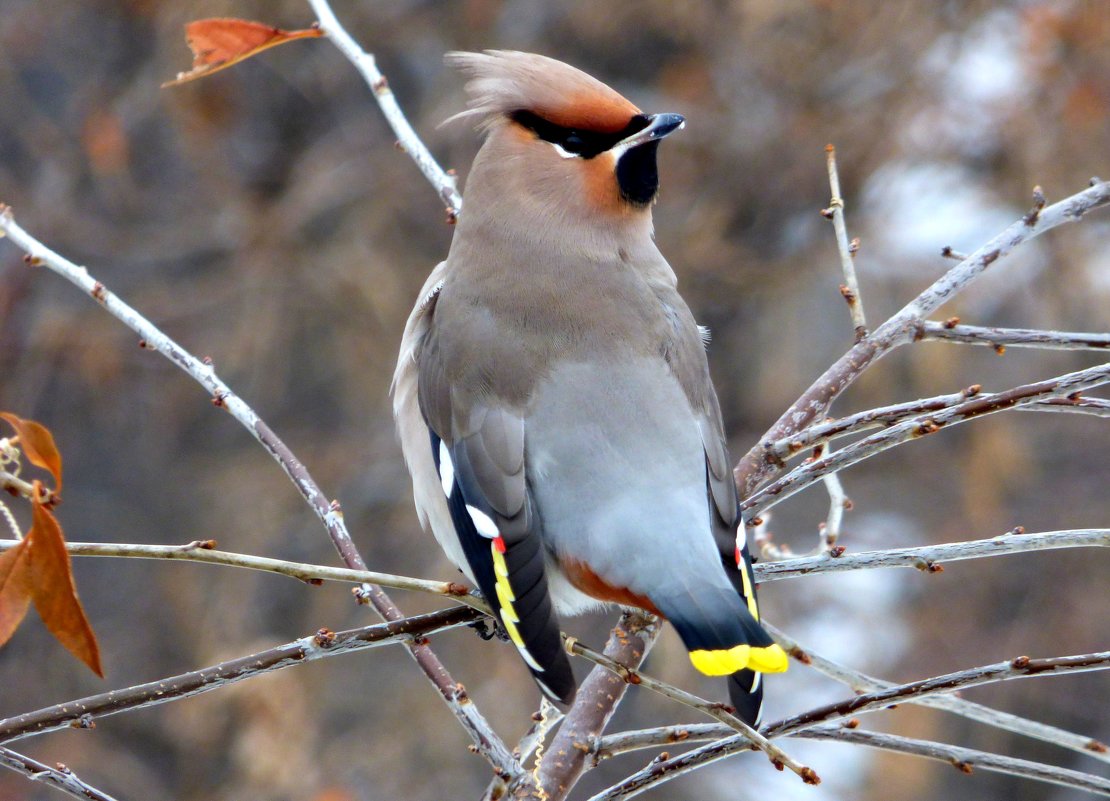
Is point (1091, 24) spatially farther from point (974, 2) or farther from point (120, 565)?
point (120, 565)

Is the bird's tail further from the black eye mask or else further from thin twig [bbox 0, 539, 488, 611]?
the black eye mask

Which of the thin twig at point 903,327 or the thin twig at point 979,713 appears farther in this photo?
the thin twig at point 903,327

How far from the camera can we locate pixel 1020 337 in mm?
2344

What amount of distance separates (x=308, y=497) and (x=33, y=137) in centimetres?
432

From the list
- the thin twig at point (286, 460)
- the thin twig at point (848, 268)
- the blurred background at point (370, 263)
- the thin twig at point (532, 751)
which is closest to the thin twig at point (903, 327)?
the thin twig at point (848, 268)

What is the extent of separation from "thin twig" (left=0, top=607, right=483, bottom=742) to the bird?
11.4 inches

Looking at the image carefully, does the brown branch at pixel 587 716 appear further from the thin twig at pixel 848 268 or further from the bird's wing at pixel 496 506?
the thin twig at pixel 848 268

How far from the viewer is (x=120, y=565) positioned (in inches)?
265

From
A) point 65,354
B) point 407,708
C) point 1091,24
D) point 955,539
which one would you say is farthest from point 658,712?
point 1091,24

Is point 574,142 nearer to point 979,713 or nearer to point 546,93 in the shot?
point 546,93

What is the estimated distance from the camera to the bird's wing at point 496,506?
87.5 inches

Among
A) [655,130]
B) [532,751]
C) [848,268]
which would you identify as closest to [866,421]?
[848,268]

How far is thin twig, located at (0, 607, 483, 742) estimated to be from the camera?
1829mm

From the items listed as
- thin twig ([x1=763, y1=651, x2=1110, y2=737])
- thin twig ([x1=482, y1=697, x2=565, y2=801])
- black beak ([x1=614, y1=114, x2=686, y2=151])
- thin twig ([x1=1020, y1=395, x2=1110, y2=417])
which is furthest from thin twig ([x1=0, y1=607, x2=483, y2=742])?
black beak ([x1=614, y1=114, x2=686, y2=151])
